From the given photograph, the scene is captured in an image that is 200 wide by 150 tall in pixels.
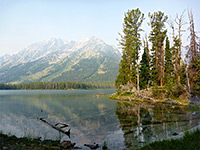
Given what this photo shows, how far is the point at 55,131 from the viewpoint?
18531 millimetres

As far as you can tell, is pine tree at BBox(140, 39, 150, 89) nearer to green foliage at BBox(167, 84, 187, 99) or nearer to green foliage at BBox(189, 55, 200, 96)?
green foliage at BBox(167, 84, 187, 99)

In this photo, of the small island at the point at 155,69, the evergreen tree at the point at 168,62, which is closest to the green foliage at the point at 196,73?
the small island at the point at 155,69

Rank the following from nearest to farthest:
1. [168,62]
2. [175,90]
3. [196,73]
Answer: [196,73] < [175,90] < [168,62]

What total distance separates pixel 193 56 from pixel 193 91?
1075 centimetres

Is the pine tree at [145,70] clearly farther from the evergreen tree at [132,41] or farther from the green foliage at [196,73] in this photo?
the green foliage at [196,73]

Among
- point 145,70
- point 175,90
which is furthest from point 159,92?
point 145,70

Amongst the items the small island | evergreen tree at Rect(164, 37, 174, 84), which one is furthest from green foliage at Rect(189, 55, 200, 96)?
evergreen tree at Rect(164, 37, 174, 84)

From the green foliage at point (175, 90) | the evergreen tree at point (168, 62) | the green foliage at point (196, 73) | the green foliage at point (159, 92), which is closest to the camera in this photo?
the green foliage at point (196, 73)

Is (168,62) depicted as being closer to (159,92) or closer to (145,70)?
(145,70)

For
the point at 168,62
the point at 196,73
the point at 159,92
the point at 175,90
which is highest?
the point at 168,62

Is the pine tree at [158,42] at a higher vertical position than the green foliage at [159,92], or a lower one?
higher

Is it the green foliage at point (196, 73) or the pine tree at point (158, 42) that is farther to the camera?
the pine tree at point (158, 42)

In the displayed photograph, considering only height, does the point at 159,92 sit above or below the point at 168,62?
below

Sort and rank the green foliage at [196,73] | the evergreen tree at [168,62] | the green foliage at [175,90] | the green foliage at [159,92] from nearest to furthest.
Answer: the green foliage at [196,73] < the green foliage at [175,90] < the green foliage at [159,92] < the evergreen tree at [168,62]
